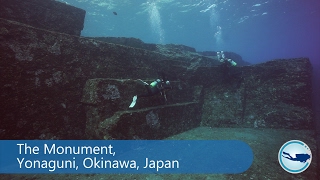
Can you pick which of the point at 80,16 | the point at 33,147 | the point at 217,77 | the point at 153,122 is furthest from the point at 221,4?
the point at 33,147

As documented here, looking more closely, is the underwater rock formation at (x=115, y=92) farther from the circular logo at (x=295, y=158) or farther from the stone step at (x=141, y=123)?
the circular logo at (x=295, y=158)

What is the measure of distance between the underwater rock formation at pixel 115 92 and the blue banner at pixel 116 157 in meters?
0.25

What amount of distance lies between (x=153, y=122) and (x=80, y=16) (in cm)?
532

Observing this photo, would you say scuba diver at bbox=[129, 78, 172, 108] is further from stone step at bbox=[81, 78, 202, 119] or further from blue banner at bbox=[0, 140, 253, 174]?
blue banner at bbox=[0, 140, 253, 174]

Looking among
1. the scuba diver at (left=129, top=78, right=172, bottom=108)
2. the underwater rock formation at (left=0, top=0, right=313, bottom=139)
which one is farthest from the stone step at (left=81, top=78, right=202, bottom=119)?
the scuba diver at (left=129, top=78, right=172, bottom=108)

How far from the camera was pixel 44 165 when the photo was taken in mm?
3797

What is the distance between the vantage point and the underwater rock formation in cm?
414

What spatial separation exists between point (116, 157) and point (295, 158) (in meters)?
4.16

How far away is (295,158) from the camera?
3.84 metres

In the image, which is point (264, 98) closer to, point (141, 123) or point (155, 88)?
point (155, 88)

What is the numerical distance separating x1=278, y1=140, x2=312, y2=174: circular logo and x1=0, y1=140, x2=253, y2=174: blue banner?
0.72 meters

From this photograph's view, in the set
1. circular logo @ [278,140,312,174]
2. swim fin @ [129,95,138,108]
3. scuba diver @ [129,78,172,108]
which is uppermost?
scuba diver @ [129,78,172,108]

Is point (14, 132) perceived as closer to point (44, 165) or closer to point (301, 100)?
point (44, 165)

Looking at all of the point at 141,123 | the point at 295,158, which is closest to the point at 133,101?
the point at 141,123
